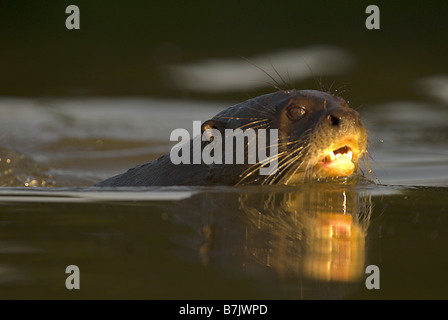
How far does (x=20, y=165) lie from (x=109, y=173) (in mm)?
1133

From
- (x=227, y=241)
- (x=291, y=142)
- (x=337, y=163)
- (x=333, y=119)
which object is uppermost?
(x=333, y=119)

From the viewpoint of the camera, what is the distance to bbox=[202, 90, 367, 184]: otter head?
4227mm

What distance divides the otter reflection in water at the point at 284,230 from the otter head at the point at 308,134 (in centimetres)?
36

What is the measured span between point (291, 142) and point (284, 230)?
1.58m

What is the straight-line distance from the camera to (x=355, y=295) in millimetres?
2039

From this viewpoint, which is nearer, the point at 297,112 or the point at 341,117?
the point at 341,117

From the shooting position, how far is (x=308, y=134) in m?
4.27


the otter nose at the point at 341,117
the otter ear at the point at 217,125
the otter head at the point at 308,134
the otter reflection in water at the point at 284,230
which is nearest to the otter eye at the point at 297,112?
the otter head at the point at 308,134

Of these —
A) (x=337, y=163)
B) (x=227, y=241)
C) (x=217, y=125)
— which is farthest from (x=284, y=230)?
(x=217, y=125)

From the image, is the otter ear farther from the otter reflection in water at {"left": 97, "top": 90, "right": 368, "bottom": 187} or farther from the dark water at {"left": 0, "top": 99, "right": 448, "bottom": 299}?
the dark water at {"left": 0, "top": 99, "right": 448, "bottom": 299}

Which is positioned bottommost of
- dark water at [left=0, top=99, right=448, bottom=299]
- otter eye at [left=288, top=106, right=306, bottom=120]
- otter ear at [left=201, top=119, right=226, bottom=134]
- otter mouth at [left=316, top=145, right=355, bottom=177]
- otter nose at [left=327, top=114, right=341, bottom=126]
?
dark water at [left=0, top=99, right=448, bottom=299]

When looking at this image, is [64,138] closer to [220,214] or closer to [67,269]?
[220,214]

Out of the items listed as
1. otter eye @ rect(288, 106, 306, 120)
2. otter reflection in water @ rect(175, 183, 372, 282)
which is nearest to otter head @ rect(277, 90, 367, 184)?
otter eye @ rect(288, 106, 306, 120)

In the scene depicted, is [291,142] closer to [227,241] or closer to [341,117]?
[341,117]
